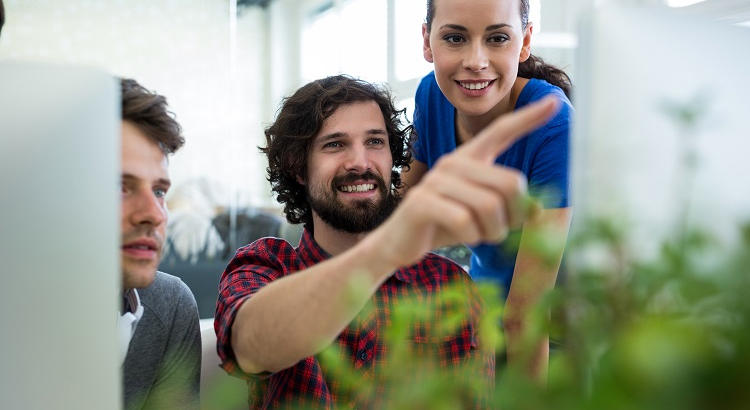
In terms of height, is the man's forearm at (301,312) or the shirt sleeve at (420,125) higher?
the shirt sleeve at (420,125)

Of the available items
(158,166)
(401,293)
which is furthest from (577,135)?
(401,293)

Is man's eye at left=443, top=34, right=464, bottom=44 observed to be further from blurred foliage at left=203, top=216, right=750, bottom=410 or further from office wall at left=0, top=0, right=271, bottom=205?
office wall at left=0, top=0, right=271, bottom=205

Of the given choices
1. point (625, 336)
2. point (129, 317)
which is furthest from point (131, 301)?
point (625, 336)

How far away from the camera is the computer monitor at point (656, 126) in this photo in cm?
38

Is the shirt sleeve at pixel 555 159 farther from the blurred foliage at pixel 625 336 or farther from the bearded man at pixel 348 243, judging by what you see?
the blurred foliage at pixel 625 336

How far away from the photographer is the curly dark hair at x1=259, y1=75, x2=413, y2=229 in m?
1.77

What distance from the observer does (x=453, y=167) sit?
558mm

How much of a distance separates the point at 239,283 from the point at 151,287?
16 centimetres

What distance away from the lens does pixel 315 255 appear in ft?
5.33

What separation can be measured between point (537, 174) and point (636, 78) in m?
1.24

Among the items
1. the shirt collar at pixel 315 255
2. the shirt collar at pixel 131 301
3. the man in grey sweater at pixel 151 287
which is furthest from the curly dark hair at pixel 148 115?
the shirt collar at pixel 315 255

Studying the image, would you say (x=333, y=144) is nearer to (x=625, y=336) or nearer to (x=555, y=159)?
(x=555, y=159)

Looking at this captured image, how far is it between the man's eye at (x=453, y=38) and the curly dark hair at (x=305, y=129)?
0.24 m

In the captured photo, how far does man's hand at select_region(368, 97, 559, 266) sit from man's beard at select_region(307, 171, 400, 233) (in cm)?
105
